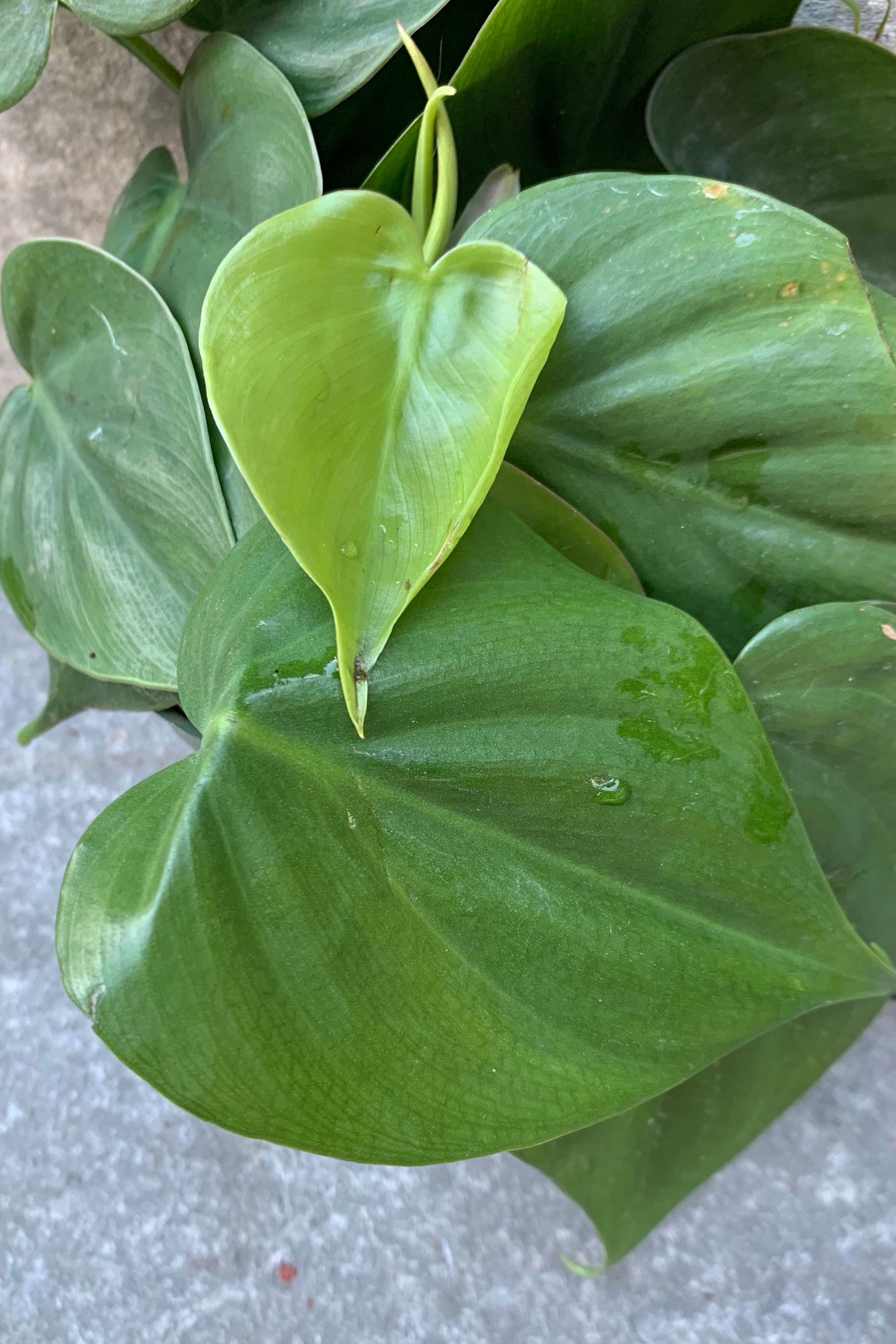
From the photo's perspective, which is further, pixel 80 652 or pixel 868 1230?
pixel 868 1230

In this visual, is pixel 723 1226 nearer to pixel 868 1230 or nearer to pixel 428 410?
pixel 868 1230

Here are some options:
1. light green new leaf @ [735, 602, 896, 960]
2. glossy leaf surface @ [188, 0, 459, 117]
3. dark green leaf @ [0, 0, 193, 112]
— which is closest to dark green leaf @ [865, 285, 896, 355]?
light green new leaf @ [735, 602, 896, 960]

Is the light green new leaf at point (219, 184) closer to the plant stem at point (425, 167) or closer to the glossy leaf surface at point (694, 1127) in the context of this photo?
the plant stem at point (425, 167)

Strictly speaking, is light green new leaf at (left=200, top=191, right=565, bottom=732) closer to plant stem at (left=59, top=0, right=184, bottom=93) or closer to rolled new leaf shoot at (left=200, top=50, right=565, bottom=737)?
rolled new leaf shoot at (left=200, top=50, right=565, bottom=737)

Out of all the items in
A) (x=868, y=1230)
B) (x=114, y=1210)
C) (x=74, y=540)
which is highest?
(x=74, y=540)

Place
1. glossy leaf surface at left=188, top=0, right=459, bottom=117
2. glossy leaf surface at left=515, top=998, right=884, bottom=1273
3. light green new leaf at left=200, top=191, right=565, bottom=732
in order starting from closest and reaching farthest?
light green new leaf at left=200, top=191, right=565, bottom=732 < glossy leaf surface at left=188, top=0, right=459, bottom=117 < glossy leaf surface at left=515, top=998, right=884, bottom=1273

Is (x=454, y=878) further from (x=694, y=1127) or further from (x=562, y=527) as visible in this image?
(x=694, y=1127)

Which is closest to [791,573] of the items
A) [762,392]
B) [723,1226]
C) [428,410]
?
[762,392]
